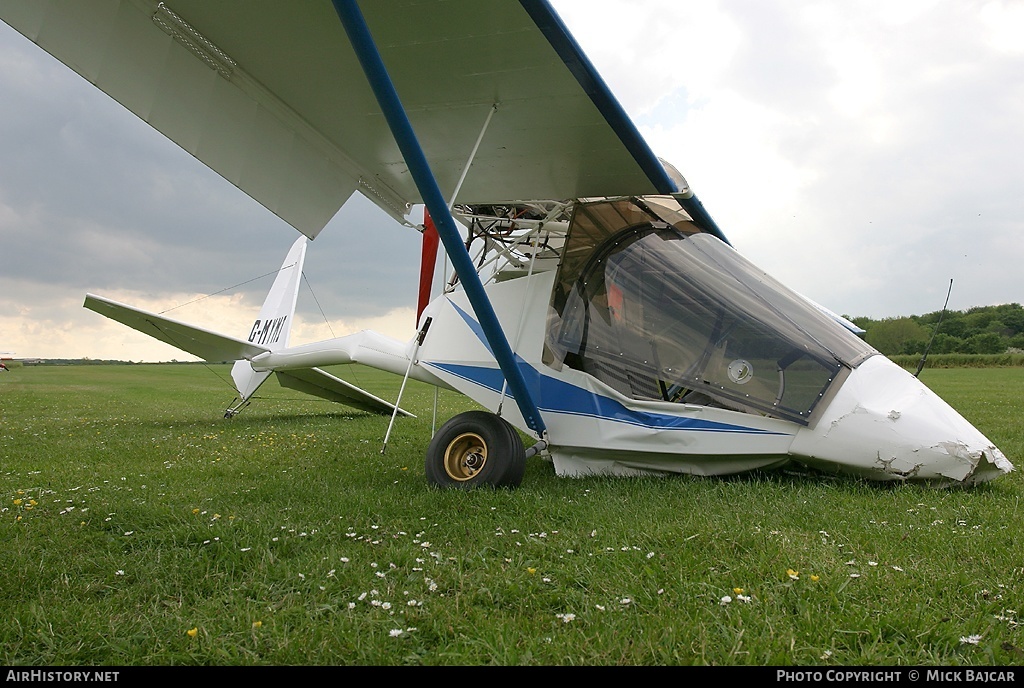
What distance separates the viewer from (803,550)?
275 cm

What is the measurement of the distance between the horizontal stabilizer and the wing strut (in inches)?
310

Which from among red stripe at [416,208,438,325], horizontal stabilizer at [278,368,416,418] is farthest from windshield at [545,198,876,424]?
horizontal stabilizer at [278,368,416,418]

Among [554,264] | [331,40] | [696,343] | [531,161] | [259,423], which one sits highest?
[331,40]

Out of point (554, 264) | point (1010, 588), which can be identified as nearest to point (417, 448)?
point (554, 264)

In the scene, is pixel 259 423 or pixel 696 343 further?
Answer: pixel 259 423

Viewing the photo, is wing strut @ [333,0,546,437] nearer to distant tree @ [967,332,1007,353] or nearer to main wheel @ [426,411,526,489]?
main wheel @ [426,411,526,489]

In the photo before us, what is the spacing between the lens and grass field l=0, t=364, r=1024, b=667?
6.57 feet

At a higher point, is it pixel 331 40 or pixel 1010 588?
pixel 331 40

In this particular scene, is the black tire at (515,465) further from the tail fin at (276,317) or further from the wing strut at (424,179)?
the tail fin at (276,317)

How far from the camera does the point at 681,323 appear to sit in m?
4.49

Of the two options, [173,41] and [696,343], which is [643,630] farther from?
[173,41]

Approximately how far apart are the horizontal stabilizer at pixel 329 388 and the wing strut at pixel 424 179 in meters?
7.88
